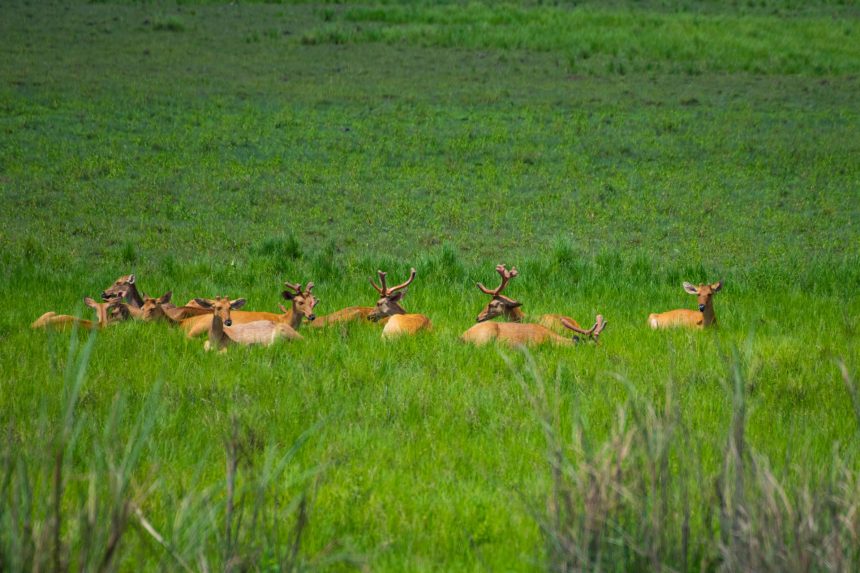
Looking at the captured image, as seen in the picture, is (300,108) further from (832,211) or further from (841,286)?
(841,286)

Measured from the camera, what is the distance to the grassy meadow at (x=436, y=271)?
14.5 feet

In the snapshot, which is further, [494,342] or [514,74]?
[514,74]

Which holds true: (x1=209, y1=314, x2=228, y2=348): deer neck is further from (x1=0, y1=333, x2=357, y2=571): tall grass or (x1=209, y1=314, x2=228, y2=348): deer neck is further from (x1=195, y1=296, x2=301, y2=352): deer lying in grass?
(x1=0, y1=333, x2=357, y2=571): tall grass

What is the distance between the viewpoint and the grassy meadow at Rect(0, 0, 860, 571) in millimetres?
4426

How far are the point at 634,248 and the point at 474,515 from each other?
10.7m

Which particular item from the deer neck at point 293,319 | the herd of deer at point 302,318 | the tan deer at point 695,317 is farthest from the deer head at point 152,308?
the tan deer at point 695,317

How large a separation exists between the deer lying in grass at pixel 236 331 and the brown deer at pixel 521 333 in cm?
150

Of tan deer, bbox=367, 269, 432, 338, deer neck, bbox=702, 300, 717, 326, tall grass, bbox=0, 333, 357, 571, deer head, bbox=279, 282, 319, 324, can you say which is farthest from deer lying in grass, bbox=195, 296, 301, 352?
deer neck, bbox=702, 300, 717, 326

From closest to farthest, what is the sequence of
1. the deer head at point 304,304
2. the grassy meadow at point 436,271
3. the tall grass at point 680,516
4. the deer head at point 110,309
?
1. the tall grass at point 680,516
2. the grassy meadow at point 436,271
3. the deer head at point 110,309
4. the deer head at point 304,304

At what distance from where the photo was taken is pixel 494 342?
9023 mm

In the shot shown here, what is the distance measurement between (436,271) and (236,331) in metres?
4.29

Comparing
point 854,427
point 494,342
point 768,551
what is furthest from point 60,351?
point 768,551

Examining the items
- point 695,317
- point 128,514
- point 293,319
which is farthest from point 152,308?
point 128,514

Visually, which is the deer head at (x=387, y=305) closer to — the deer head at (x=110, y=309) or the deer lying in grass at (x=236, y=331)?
the deer lying in grass at (x=236, y=331)
